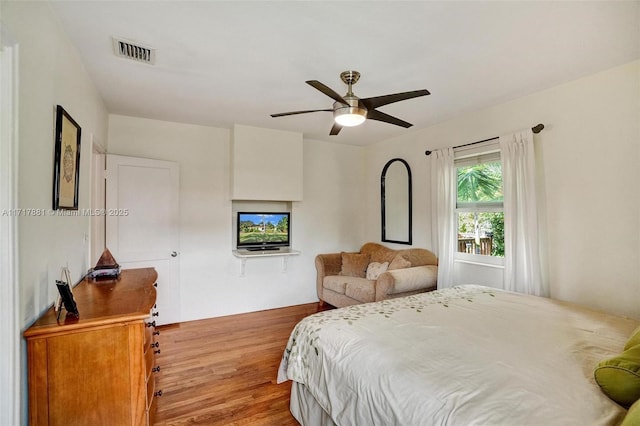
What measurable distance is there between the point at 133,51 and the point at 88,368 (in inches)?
78.8

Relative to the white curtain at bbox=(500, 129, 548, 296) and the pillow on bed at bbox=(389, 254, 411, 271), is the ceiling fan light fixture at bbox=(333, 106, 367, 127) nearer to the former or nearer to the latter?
the white curtain at bbox=(500, 129, 548, 296)

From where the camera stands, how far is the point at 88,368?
1.40 m

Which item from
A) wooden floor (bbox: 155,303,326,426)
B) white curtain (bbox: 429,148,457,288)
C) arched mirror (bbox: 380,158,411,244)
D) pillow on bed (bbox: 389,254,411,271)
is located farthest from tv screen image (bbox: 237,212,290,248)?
white curtain (bbox: 429,148,457,288)

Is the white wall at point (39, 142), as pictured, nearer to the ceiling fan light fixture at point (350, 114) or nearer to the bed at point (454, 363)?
the bed at point (454, 363)

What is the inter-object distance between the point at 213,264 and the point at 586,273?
3953 millimetres

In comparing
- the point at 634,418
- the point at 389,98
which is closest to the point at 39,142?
the point at 389,98

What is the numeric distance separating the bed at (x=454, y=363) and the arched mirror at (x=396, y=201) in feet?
6.60

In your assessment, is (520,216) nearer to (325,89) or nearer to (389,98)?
(389,98)

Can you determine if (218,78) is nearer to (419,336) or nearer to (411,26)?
(411,26)

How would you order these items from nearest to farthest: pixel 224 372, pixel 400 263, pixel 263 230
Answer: pixel 224 372
pixel 400 263
pixel 263 230

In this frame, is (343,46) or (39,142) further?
(343,46)

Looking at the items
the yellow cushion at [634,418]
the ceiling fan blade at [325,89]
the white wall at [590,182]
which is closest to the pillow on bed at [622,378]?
the yellow cushion at [634,418]

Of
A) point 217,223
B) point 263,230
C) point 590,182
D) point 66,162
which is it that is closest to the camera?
point 66,162

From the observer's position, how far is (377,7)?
169 centimetres
